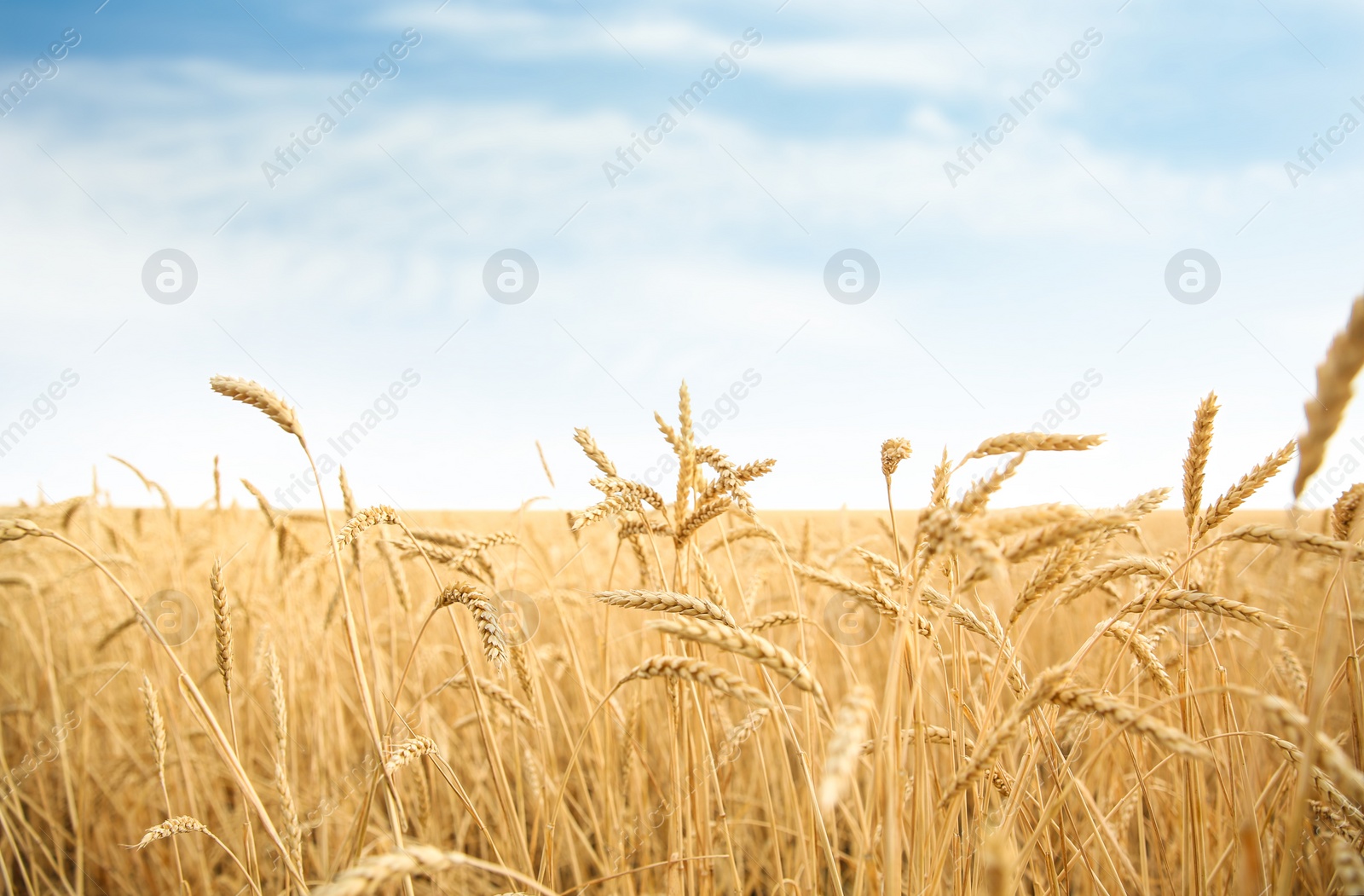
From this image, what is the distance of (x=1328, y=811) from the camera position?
1608mm

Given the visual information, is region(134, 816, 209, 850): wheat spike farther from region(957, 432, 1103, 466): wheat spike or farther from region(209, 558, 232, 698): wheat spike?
region(957, 432, 1103, 466): wheat spike

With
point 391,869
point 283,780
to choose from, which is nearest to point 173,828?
point 283,780

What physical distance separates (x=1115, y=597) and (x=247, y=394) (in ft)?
8.87

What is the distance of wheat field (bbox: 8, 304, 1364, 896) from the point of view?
1.14 meters

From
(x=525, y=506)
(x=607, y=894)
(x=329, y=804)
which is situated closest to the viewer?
(x=607, y=894)

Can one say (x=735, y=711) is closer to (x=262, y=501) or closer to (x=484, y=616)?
(x=262, y=501)

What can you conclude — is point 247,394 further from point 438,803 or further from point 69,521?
point 69,521

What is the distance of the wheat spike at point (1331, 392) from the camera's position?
84cm

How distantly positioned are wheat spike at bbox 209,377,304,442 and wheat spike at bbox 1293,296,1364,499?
1590 mm

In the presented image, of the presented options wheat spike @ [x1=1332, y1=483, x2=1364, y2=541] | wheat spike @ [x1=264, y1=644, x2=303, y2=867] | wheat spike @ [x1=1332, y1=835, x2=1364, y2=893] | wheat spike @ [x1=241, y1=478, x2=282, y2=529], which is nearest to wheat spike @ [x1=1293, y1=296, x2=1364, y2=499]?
wheat spike @ [x1=1332, y1=835, x2=1364, y2=893]

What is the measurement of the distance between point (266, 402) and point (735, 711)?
3451mm

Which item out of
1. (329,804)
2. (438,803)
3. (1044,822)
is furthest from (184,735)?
(1044,822)

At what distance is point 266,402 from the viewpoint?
131 centimetres

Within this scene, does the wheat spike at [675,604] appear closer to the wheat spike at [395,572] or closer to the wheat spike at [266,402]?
the wheat spike at [266,402]
